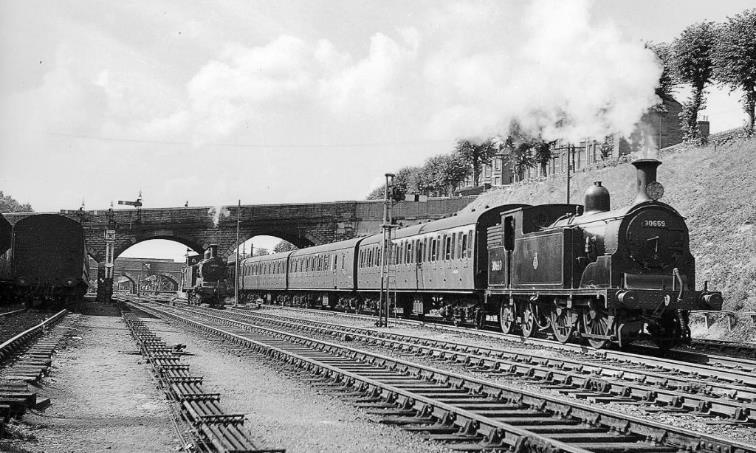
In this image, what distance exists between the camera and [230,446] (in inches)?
244

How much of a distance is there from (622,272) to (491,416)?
24.1 feet

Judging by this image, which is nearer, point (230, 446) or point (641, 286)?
point (230, 446)

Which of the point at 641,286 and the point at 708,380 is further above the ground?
the point at 641,286

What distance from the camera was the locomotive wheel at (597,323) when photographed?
1458cm

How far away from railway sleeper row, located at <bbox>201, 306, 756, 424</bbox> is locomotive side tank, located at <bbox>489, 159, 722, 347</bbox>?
212 centimetres

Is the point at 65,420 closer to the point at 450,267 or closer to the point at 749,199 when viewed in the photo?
the point at 450,267

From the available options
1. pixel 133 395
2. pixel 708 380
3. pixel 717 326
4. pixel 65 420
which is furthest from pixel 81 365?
pixel 717 326

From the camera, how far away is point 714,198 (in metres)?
34.0

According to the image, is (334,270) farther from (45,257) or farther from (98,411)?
(98,411)

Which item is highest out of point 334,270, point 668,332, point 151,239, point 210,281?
point 151,239

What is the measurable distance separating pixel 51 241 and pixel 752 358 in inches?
1014

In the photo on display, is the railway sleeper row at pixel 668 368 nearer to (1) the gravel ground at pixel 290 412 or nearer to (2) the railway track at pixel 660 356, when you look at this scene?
(2) the railway track at pixel 660 356

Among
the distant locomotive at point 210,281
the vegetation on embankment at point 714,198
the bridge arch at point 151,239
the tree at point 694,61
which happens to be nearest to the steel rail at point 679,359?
the vegetation on embankment at point 714,198

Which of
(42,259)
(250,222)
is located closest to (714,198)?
(42,259)
